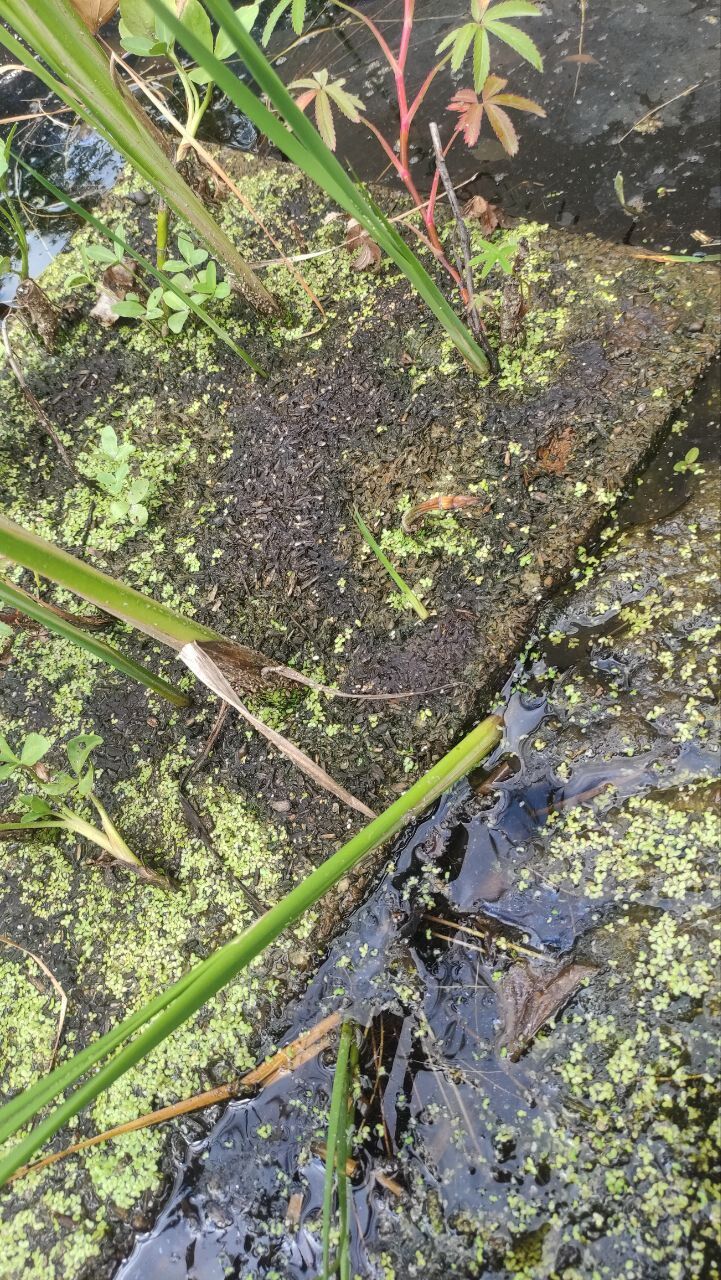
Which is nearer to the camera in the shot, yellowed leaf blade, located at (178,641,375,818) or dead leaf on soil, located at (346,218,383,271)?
yellowed leaf blade, located at (178,641,375,818)

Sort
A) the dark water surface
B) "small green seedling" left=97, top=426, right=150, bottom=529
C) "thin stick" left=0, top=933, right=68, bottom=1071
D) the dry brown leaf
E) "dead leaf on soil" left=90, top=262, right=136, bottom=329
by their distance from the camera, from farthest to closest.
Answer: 1. "dead leaf on soil" left=90, top=262, right=136, bottom=329
2. "small green seedling" left=97, top=426, right=150, bottom=529
3. the dry brown leaf
4. "thin stick" left=0, top=933, right=68, bottom=1071
5. the dark water surface

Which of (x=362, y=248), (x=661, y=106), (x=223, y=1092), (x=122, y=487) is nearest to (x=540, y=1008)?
(x=223, y=1092)

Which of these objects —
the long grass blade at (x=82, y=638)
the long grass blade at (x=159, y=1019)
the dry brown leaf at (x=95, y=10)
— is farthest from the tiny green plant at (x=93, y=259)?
the long grass blade at (x=159, y=1019)

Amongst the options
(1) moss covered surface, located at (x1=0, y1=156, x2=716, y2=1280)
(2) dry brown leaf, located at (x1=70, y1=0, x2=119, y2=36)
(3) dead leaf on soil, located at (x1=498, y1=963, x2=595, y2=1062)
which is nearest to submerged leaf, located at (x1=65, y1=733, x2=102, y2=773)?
(1) moss covered surface, located at (x1=0, y1=156, x2=716, y2=1280)

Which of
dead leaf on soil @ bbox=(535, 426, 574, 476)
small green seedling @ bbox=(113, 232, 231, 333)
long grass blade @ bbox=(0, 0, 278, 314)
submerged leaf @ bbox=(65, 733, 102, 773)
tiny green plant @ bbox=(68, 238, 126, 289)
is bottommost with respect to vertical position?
dead leaf on soil @ bbox=(535, 426, 574, 476)

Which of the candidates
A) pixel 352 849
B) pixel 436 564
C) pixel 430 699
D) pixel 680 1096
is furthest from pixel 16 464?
pixel 680 1096

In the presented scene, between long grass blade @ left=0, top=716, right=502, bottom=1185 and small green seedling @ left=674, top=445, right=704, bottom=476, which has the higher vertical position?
long grass blade @ left=0, top=716, right=502, bottom=1185

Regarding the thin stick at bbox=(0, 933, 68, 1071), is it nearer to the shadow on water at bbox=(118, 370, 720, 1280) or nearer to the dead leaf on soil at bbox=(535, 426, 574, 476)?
A: the shadow on water at bbox=(118, 370, 720, 1280)
